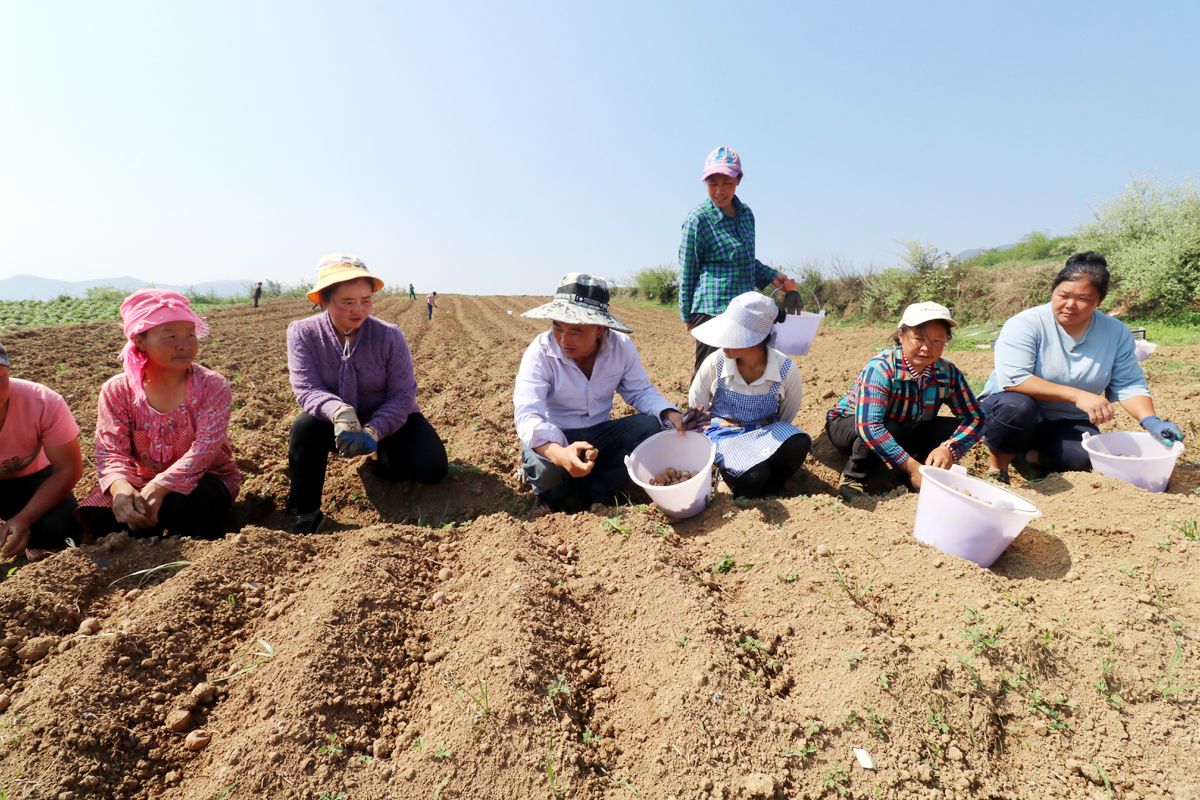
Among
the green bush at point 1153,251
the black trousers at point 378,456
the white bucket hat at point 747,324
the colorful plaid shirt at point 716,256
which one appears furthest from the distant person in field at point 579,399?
the green bush at point 1153,251

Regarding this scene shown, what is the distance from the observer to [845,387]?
17.0 feet

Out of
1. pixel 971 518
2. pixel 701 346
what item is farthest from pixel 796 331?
pixel 971 518

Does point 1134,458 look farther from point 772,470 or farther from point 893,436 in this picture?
point 772,470

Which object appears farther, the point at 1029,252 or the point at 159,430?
the point at 1029,252

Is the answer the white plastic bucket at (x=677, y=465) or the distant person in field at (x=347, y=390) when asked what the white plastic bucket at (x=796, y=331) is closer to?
the white plastic bucket at (x=677, y=465)

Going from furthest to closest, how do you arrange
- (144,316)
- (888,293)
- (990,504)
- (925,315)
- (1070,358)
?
(888,293) < (1070,358) < (925,315) < (144,316) < (990,504)

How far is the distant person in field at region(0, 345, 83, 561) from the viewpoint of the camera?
2.48 meters

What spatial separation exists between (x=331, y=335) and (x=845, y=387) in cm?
412

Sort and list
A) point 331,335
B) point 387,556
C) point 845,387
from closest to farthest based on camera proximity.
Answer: point 387,556 → point 331,335 → point 845,387

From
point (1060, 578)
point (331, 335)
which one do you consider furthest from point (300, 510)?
point (1060, 578)

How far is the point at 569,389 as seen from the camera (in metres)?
3.16

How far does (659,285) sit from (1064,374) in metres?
19.9

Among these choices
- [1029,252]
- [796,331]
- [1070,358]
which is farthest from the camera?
[1029,252]

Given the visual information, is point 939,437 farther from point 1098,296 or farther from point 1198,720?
point 1198,720
